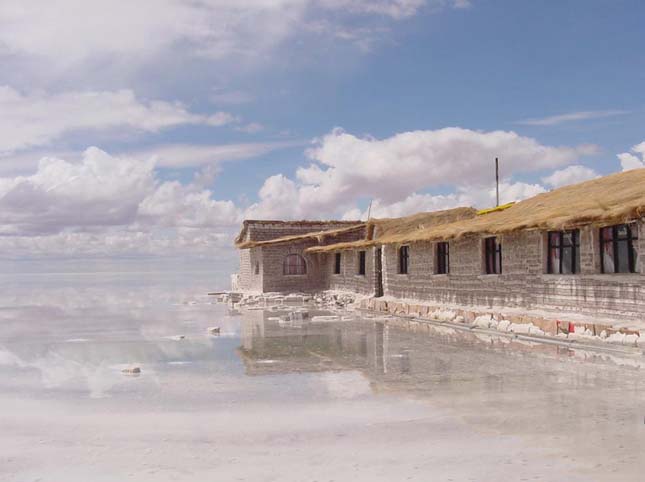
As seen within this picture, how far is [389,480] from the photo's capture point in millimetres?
5637

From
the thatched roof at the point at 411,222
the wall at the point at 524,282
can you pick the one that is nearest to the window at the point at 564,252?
the wall at the point at 524,282

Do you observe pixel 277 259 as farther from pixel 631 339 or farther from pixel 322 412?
pixel 322 412

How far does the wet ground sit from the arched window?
18336 millimetres

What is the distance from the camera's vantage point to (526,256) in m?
17.5

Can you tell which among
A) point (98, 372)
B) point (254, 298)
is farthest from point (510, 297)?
point (254, 298)

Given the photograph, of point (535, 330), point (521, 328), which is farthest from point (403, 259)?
point (535, 330)

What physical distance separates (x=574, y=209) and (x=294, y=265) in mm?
20585

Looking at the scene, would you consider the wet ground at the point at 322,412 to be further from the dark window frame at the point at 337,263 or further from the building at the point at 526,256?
the dark window frame at the point at 337,263

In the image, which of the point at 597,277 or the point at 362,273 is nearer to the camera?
the point at 597,277

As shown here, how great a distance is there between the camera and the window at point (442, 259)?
22047 mm

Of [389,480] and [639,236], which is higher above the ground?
[639,236]

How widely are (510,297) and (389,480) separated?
1346cm

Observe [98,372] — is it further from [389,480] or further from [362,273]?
[362,273]

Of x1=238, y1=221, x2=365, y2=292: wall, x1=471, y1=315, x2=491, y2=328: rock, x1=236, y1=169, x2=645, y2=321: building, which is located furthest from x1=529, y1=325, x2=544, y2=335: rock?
x1=238, y1=221, x2=365, y2=292: wall
